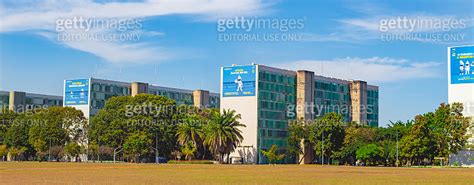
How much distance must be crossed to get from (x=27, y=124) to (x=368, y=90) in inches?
2829

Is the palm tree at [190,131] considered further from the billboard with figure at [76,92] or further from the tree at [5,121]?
the tree at [5,121]

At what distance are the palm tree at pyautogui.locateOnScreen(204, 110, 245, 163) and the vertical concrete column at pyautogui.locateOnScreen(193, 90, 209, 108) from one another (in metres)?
42.9

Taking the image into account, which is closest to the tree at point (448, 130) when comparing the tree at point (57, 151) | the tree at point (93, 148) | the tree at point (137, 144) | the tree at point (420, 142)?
the tree at point (420, 142)

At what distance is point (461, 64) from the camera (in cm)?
12250

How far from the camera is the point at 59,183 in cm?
3844

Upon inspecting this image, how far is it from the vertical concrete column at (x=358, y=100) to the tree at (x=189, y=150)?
137ft

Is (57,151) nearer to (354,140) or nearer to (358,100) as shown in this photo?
(354,140)

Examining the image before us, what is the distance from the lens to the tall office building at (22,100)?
6708 inches

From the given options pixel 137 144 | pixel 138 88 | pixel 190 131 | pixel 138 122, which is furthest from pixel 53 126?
pixel 138 88

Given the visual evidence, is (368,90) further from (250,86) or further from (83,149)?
(83,149)

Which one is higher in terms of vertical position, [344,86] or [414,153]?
[344,86]

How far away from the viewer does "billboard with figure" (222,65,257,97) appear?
13262 centimetres

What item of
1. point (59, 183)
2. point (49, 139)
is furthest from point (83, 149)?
point (59, 183)

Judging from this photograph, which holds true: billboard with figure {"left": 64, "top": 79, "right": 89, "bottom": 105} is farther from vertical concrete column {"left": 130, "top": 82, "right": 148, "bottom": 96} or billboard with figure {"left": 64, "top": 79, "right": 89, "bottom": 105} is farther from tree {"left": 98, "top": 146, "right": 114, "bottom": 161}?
tree {"left": 98, "top": 146, "right": 114, "bottom": 161}
